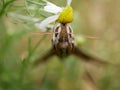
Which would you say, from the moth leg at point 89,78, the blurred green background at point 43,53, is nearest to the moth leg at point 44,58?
the blurred green background at point 43,53

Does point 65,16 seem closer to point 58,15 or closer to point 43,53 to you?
point 58,15

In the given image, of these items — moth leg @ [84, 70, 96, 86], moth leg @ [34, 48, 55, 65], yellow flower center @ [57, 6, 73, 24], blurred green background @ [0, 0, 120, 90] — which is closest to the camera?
yellow flower center @ [57, 6, 73, 24]

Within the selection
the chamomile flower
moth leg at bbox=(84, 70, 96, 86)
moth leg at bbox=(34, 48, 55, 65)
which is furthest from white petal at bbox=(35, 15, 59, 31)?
moth leg at bbox=(84, 70, 96, 86)

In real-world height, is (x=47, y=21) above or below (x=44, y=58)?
above

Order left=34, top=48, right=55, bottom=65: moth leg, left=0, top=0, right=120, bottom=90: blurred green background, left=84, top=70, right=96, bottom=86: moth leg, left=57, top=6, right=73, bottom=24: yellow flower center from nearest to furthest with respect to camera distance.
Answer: left=57, top=6, right=73, bottom=24: yellow flower center → left=0, top=0, right=120, bottom=90: blurred green background → left=34, top=48, right=55, bottom=65: moth leg → left=84, top=70, right=96, bottom=86: moth leg

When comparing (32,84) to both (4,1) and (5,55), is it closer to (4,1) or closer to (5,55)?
(5,55)

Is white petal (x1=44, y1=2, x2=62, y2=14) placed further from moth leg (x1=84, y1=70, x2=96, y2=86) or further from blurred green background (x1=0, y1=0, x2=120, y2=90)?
moth leg (x1=84, y1=70, x2=96, y2=86)

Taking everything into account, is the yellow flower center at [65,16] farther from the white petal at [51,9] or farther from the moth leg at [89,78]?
the moth leg at [89,78]

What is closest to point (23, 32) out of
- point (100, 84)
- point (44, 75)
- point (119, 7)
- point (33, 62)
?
point (33, 62)

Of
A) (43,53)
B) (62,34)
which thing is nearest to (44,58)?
(43,53)
